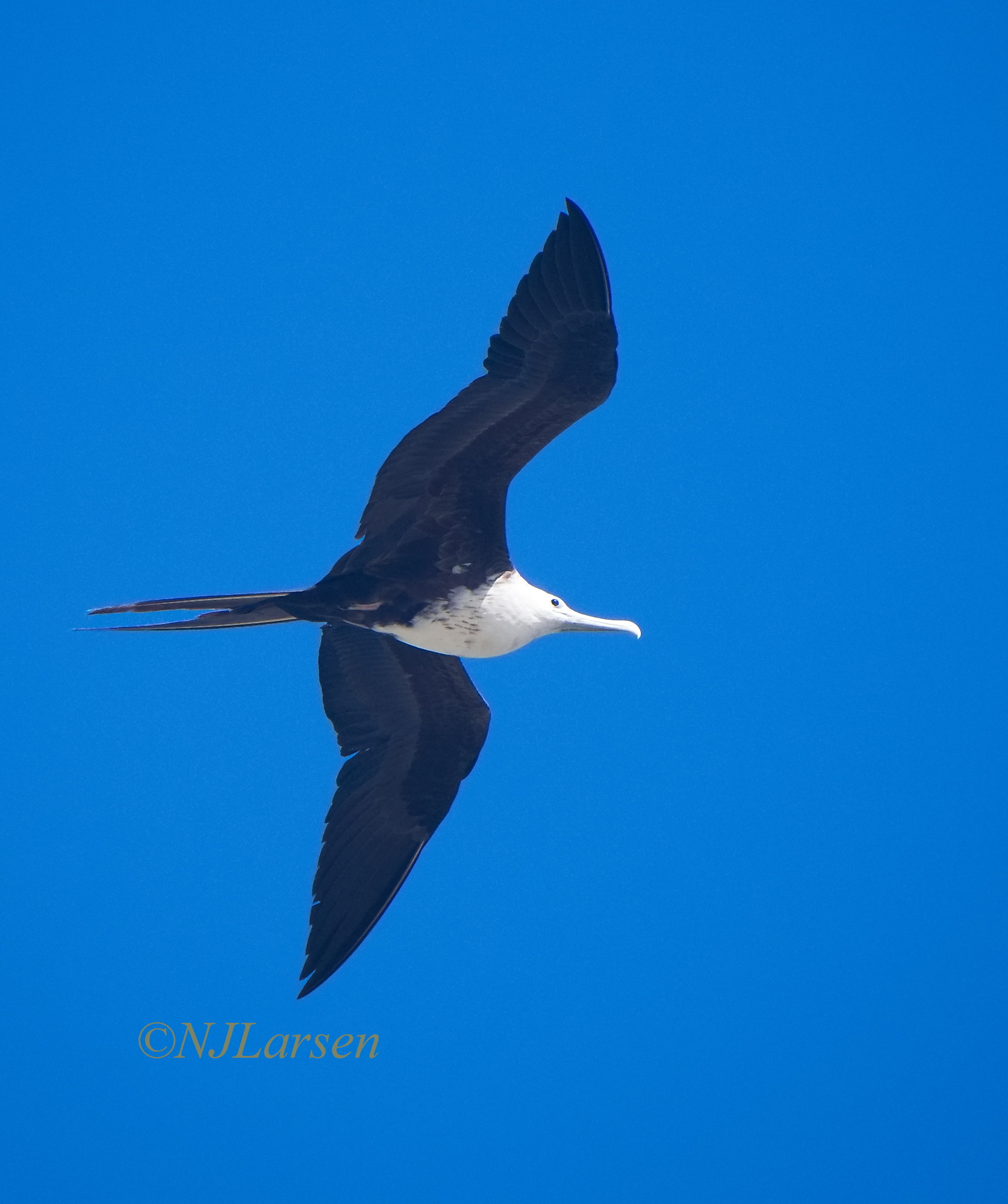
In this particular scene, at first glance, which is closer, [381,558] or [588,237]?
[588,237]

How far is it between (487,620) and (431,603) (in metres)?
0.17

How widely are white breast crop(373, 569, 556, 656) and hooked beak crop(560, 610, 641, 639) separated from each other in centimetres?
8

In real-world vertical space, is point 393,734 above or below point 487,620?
above

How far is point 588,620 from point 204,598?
46.1 inches

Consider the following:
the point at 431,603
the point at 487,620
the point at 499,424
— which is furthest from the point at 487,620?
the point at 499,424

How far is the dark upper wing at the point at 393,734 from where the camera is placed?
4.96m

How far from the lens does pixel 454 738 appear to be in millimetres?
5055

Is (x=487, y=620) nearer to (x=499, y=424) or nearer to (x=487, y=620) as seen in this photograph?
(x=487, y=620)

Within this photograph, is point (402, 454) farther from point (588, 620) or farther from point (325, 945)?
point (325, 945)

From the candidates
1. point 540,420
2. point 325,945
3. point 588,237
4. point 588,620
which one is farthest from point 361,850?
point 588,237

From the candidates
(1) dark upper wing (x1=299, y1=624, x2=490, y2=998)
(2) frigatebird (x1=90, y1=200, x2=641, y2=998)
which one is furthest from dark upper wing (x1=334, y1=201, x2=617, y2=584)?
(1) dark upper wing (x1=299, y1=624, x2=490, y2=998)

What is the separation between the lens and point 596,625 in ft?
15.6

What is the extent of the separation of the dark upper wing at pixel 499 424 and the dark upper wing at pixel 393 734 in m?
0.53

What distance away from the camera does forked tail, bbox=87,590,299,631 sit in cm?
418
